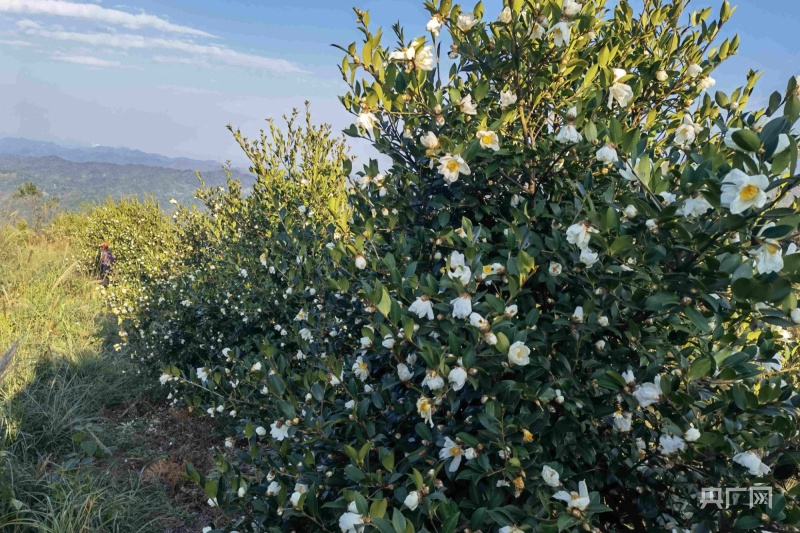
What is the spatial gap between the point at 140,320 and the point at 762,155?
19.5 feet

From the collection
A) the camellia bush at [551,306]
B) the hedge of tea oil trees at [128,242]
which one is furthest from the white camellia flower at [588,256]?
the hedge of tea oil trees at [128,242]

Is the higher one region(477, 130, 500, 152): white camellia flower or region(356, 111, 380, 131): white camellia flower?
region(356, 111, 380, 131): white camellia flower

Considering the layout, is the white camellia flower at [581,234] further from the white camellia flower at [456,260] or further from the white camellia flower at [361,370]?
the white camellia flower at [361,370]

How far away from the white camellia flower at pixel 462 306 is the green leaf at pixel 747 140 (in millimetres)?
713

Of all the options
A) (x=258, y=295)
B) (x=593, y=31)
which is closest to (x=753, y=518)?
(x=593, y=31)

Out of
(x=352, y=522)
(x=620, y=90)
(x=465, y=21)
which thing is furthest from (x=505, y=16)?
(x=352, y=522)

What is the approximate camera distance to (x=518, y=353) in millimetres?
1305

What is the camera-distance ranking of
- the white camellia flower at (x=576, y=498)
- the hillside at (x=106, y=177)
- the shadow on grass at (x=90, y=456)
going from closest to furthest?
the white camellia flower at (x=576, y=498), the shadow on grass at (x=90, y=456), the hillside at (x=106, y=177)

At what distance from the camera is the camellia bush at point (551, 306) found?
4.06 ft

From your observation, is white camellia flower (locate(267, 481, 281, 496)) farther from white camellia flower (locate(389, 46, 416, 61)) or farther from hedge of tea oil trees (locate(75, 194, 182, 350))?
hedge of tea oil trees (locate(75, 194, 182, 350))

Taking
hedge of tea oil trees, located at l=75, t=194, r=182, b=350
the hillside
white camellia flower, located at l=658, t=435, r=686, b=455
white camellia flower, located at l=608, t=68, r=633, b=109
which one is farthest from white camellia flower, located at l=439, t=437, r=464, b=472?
the hillside

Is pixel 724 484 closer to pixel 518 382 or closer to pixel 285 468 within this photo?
pixel 518 382

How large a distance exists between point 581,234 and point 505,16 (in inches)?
31.3

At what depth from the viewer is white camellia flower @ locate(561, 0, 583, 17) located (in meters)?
1.50
